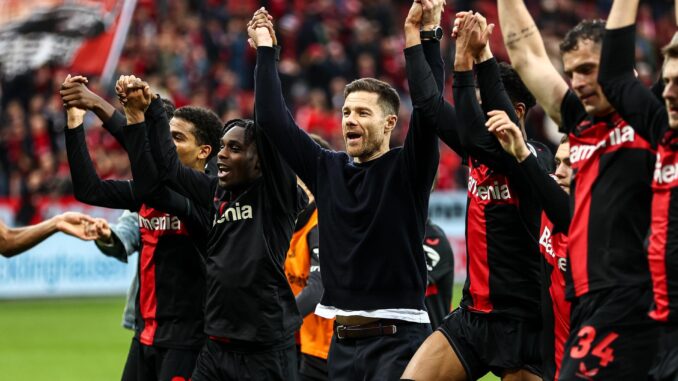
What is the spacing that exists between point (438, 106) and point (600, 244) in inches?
58.6

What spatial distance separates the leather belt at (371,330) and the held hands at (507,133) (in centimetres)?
117

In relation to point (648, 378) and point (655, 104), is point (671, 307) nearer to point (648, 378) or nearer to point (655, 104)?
point (648, 378)

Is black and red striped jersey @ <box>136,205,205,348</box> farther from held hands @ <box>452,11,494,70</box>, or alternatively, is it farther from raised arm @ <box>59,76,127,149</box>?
held hands @ <box>452,11,494,70</box>

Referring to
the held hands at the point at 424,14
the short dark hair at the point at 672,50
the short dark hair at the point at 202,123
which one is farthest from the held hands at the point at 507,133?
the short dark hair at the point at 202,123

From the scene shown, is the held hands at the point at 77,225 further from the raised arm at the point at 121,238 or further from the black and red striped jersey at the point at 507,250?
the black and red striped jersey at the point at 507,250

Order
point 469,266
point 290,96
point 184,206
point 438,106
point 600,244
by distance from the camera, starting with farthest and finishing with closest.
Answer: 1. point 290,96
2. point 184,206
3. point 469,266
4. point 438,106
5. point 600,244

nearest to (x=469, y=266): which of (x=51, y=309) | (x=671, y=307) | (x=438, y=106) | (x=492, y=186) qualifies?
(x=492, y=186)

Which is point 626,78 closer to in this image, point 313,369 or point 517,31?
point 517,31

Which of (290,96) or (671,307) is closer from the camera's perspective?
(671,307)

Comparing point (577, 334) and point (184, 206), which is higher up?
point (184, 206)

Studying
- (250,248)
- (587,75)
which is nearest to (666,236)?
(587,75)

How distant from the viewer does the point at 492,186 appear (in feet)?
21.7

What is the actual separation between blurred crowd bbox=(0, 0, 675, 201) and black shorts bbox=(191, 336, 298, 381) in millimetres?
12967

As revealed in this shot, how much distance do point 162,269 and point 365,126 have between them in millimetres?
1682
